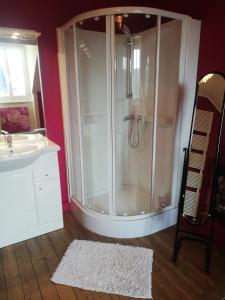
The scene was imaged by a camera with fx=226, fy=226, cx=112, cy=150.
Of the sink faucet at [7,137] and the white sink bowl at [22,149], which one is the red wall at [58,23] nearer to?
the white sink bowl at [22,149]

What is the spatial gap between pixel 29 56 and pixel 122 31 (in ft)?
3.15

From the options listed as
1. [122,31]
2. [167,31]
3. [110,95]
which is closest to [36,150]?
[110,95]

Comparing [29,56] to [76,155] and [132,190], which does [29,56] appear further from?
[132,190]

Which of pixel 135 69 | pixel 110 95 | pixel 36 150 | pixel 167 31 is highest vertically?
pixel 167 31

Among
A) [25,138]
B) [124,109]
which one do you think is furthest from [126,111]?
[25,138]

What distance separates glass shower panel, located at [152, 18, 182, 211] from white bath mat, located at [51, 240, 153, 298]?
1.84 ft

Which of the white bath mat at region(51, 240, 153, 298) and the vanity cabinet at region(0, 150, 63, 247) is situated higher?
the vanity cabinet at region(0, 150, 63, 247)

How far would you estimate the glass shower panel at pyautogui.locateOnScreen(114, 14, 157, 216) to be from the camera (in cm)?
215

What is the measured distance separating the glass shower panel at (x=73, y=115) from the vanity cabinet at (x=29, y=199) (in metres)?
0.33

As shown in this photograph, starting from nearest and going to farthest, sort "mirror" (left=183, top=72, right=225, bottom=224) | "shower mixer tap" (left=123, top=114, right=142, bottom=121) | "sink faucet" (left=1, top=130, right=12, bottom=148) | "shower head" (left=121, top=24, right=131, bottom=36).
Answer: "mirror" (left=183, top=72, right=225, bottom=224), "shower head" (left=121, top=24, right=131, bottom=36), "sink faucet" (left=1, top=130, right=12, bottom=148), "shower mixer tap" (left=123, top=114, right=142, bottom=121)

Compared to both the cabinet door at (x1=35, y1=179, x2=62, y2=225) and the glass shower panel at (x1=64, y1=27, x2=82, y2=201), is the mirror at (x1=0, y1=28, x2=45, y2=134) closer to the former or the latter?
the glass shower panel at (x1=64, y1=27, x2=82, y2=201)

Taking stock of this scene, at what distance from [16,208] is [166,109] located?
1769 millimetres

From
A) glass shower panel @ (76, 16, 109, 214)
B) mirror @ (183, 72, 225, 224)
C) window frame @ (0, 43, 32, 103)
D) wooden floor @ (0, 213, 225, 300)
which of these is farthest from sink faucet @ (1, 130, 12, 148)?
mirror @ (183, 72, 225, 224)

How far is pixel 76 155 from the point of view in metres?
2.56
